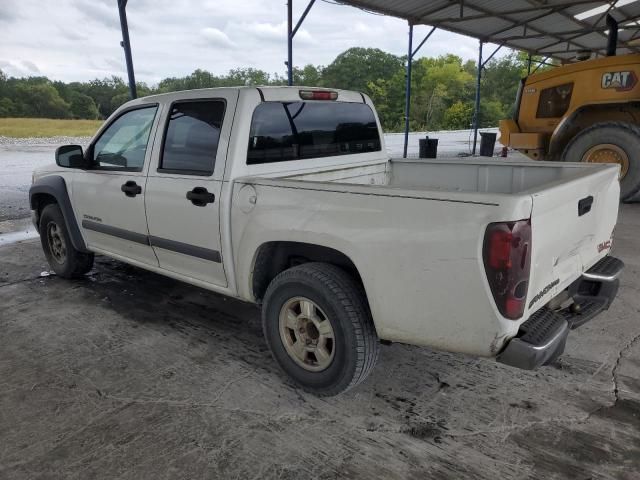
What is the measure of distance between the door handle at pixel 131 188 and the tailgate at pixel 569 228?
2780 mm

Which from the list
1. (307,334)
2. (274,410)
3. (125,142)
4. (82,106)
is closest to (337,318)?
(307,334)

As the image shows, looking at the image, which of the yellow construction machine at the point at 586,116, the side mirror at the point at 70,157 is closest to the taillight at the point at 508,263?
the side mirror at the point at 70,157

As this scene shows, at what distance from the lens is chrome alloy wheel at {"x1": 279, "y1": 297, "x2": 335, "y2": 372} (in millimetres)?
2668

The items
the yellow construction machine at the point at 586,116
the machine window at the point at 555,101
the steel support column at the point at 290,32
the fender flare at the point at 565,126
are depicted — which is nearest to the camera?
the yellow construction machine at the point at 586,116

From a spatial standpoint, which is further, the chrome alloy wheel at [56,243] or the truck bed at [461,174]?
the chrome alloy wheel at [56,243]

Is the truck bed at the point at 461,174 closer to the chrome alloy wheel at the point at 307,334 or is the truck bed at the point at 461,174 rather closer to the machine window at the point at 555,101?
the chrome alloy wheel at the point at 307,334

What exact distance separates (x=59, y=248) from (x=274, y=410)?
3398 millimetres

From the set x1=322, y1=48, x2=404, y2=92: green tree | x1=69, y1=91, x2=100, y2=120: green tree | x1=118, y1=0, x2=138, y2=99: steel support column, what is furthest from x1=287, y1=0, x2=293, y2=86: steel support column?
x1=322, y1=48, x2=404, y2=92: green tree

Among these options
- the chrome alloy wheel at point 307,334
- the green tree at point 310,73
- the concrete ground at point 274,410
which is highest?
the green tree at point 310,73

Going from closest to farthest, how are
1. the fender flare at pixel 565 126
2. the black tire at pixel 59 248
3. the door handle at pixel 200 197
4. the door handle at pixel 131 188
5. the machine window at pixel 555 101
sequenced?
the door handle at pixel 200 197 < the door handle at pixel 131 188 < the black tire at pixel 59 248 < the fender flare at pixel 565 126 < the machine window at pixel 555 101

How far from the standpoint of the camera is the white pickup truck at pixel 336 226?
207 centimetres

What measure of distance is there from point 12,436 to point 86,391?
0.45 m

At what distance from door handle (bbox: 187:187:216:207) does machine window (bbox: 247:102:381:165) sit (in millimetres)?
336

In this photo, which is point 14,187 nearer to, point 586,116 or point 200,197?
point 200,197
